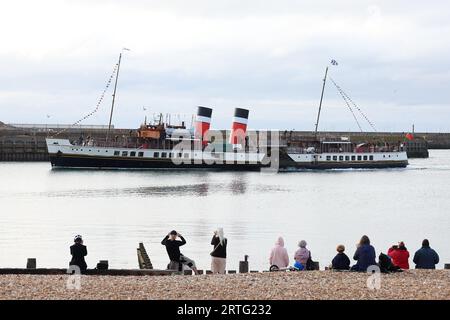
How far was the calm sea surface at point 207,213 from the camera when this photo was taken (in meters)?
32.2

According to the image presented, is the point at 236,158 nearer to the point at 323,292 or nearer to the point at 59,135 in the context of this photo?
the point at 59,135

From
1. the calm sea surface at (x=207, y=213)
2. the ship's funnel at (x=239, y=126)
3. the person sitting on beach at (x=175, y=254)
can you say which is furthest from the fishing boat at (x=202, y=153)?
the person sitting on beach at (x=175, y=254)

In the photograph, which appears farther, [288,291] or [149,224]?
[149,224]

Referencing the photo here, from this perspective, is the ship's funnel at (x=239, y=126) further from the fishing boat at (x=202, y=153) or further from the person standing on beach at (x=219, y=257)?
the person standing on beach at (x=219, y=257)

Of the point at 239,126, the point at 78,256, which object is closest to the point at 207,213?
the point at 78,256

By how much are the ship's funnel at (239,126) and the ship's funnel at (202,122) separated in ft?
9.99

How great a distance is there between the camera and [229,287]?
16078 millimetres

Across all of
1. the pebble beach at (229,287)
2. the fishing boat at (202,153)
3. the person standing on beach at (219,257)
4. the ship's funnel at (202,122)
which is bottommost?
the pebble beach at (229,287)

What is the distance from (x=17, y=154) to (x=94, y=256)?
85.3 m

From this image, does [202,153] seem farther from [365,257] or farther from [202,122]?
[365,257]

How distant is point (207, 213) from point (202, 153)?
1817 inches

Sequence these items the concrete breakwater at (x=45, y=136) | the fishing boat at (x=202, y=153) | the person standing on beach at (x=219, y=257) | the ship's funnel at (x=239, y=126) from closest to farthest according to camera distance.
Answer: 1. the person standing on beach at (x=219, y=257)
2. the fishing boat at (x=202, y=153)
3. the ship's funnel at (x=239, y=126)
4. the concrete breakwater at (x=45, y=136)
